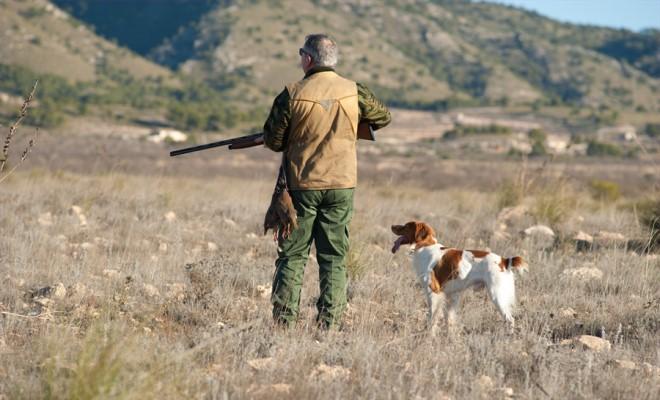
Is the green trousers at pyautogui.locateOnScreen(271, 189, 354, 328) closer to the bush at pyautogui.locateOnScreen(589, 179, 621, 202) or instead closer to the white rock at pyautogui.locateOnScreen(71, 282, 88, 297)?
the white rock at pyautogui.locateOnScreen(71, 282, 88, 297)

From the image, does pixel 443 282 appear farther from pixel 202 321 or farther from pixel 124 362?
pixel 124 362

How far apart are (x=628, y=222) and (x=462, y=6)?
541ft

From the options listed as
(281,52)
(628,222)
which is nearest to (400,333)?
(628,222)

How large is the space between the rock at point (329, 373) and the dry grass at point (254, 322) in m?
0.02

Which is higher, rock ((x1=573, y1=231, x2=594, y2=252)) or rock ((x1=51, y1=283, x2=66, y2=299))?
rock ((x1=573, y1=231, x2=594, y2=252))

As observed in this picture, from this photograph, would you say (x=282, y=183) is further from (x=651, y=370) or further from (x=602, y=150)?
(x=602, y=150)

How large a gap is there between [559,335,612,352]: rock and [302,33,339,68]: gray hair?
2381 mm

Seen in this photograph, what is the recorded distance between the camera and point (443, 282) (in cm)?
541

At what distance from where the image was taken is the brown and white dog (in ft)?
17.2

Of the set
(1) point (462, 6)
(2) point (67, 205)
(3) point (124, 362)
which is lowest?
(2) point (67, 205)

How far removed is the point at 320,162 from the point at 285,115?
379 millimetres

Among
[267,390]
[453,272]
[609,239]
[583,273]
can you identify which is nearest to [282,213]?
[453,272]

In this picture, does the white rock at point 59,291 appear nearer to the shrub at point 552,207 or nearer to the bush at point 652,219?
the bush at point 652,219

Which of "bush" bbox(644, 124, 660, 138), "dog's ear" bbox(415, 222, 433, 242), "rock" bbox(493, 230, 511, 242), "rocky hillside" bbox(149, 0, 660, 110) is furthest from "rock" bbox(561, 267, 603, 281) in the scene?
"rocky hillside" bbox(149, 0, 660, 110)
